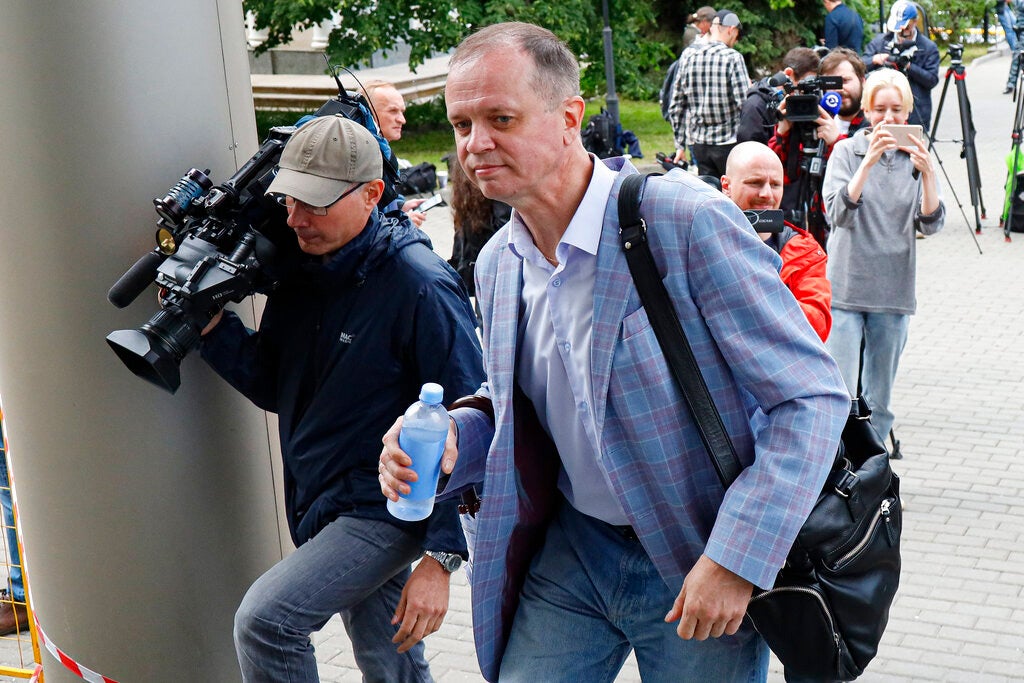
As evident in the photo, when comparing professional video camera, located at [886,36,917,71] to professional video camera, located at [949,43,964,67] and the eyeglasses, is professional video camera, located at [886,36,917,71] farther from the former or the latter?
the eyeglasses

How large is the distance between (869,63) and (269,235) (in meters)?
11.2

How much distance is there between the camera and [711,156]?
12562 millimetres

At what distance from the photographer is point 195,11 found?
356cm

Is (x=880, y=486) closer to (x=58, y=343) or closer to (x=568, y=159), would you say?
(x=568, y=159)

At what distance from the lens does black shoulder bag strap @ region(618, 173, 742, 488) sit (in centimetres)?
248

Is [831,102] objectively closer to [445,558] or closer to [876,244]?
[876,244]

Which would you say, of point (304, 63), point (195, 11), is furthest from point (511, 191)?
point (304, 63)

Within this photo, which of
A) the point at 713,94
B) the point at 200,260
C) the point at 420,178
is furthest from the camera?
the point at 713,94

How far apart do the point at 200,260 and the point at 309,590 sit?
3.06 ft

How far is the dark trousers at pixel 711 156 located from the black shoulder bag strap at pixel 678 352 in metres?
10.1

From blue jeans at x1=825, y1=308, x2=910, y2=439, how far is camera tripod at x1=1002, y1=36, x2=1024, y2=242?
6884mm

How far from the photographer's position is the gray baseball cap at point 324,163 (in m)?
3.35

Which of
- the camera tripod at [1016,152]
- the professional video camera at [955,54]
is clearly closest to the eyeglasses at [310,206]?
the camera tripod at [1016,152]

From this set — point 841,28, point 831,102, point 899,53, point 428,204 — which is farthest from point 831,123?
point 841,28
